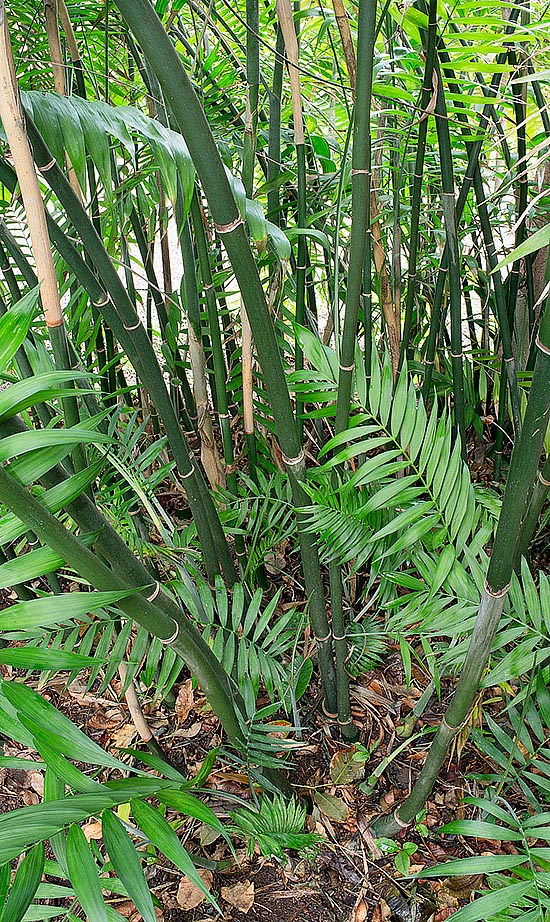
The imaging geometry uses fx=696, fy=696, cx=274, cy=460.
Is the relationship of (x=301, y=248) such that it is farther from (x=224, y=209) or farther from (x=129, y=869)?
(x=129, y=869)

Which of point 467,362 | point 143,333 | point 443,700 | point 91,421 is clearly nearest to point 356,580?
point 443,700

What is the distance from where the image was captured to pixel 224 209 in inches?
19.3

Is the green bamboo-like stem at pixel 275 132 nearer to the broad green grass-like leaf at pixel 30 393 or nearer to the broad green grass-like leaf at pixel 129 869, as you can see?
the broad green grass-like leaf at pixel 30 393

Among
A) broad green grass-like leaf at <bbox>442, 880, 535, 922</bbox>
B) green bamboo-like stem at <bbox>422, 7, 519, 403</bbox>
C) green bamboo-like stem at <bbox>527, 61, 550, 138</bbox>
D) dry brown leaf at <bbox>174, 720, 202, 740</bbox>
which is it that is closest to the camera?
broad green grass-like leaf at <bbox>442, 880, 535, 922</bbox>

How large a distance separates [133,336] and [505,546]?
373 mm

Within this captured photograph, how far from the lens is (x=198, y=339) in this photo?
0.89 m

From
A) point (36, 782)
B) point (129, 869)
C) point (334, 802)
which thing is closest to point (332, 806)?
point (334, 802)

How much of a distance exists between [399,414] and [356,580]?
16.5 inches

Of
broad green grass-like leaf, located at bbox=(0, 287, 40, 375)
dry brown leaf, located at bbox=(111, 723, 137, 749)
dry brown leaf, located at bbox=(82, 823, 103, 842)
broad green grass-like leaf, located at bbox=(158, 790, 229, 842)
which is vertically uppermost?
broad green grass-like leaf, located at bbox=(0, 287, 40, 375)

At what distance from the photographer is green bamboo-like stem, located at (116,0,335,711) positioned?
407mm

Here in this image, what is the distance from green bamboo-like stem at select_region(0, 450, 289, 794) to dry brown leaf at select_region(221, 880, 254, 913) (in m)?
0.22

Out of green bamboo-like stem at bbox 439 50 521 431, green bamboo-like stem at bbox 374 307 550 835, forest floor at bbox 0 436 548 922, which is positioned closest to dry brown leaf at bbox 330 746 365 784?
forest floor at bbox 0 436 548 922

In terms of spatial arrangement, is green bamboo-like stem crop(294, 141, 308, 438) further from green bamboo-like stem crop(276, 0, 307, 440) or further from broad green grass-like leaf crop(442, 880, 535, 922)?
broad green grass-like leaf crop(442, 880, 535, 922)

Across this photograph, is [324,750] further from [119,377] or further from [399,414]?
[119,377]
